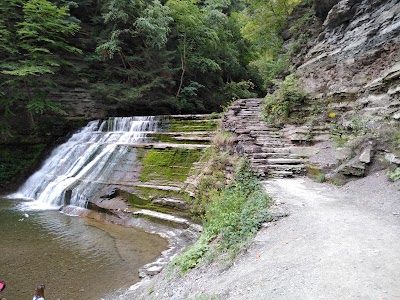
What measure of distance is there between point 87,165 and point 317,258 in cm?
1117

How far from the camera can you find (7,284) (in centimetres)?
545

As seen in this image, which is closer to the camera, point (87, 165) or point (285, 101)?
point (285, 101)

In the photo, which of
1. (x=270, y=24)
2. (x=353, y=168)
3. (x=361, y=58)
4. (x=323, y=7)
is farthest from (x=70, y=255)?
(x=270, y=24)

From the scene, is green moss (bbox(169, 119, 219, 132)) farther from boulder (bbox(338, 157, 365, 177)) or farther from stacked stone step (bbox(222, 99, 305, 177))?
boulder (bbox(338, 157, 365, 177))

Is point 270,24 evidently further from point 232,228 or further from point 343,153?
point 232,228

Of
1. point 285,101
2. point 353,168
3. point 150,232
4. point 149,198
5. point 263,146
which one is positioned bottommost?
point 150,232

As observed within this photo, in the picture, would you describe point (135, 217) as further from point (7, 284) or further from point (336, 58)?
point (336, 58)

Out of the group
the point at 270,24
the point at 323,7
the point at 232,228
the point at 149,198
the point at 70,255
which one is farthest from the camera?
the point at 270,24

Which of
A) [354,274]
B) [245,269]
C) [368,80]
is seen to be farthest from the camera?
[368,80]

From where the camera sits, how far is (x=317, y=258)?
10.3 feet

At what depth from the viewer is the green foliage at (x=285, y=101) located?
9750 millimetres

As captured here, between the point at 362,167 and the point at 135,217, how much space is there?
648 cm

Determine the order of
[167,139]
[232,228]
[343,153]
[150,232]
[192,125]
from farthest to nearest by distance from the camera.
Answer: [192,125] < [167,139] < [150,232] < [343,153] < [232,228]

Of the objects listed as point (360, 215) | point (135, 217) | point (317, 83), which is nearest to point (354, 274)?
point (360, 215)
